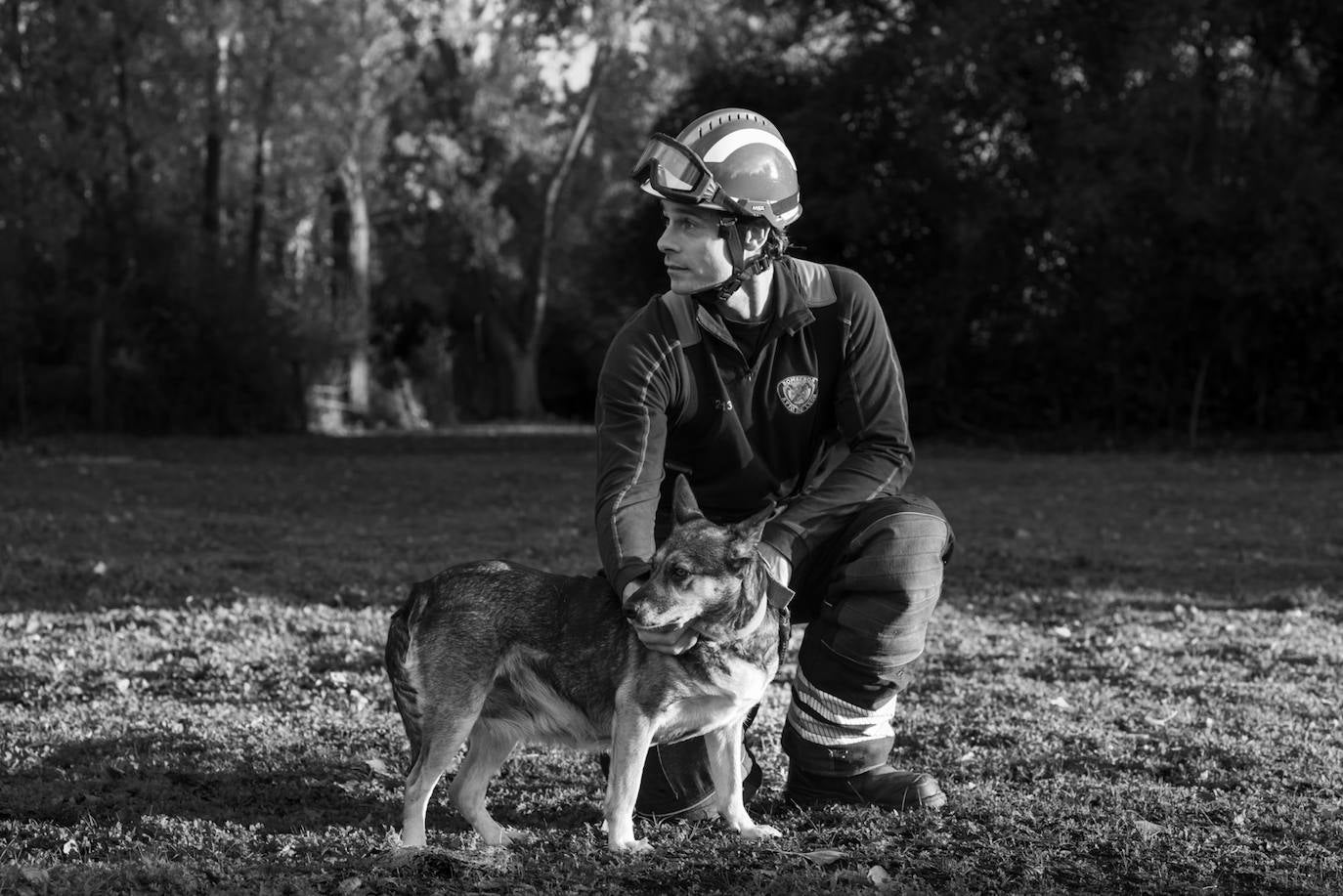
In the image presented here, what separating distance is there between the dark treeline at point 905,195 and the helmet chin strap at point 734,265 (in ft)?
84.2

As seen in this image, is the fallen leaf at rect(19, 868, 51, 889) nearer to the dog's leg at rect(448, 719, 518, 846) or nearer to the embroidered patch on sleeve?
the dog's leg at rect(448, 719, 518, 846)

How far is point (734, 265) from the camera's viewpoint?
597 cm

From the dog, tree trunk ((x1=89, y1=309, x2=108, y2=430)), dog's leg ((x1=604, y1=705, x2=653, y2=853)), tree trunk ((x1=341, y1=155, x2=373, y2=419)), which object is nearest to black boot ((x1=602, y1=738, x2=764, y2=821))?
the dog

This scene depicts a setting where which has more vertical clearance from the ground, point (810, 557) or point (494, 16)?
point (494, 16)

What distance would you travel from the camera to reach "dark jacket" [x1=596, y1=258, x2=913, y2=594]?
5.98 meters

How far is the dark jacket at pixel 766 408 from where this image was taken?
19.6 feet

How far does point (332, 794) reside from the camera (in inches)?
264

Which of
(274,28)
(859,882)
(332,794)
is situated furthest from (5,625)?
(274,28)

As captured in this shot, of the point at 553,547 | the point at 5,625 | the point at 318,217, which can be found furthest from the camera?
the point at 318,217

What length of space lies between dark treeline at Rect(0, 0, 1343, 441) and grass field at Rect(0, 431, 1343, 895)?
1501 centimetres

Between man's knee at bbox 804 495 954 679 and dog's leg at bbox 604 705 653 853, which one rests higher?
man's knee at bbox 804 495 954 679

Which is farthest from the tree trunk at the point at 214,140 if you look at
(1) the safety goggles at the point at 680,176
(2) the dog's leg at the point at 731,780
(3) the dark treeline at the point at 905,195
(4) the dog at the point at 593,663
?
(2) the dog's leg at the point at 731,780

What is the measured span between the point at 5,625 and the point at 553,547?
19.8 feet

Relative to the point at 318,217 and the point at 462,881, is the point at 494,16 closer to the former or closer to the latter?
the point at 318,217
